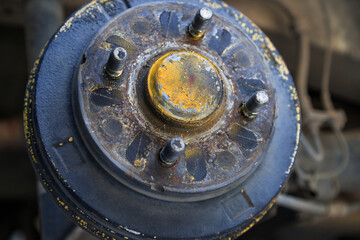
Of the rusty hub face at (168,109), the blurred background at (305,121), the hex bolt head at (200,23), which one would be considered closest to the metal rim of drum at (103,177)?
the rusty hub face at (168,109)

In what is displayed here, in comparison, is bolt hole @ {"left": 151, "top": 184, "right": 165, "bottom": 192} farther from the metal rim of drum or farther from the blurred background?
the blurred background

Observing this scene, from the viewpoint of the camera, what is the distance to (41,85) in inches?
32.8

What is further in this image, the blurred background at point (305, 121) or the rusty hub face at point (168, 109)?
the blurred background at point (305, 121)

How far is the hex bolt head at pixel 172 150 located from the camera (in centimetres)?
72

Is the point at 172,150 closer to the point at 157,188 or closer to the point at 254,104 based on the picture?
the point at 157,188

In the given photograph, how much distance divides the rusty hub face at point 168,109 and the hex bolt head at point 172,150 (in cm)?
3

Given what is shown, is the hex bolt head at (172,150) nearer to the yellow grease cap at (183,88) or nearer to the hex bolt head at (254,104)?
the yellow grease cap at (183,88)

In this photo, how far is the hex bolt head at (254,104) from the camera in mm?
788

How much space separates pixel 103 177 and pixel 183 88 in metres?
0.25

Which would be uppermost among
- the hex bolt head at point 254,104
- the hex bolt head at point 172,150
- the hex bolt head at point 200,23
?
the hex bolt head at point 200,23

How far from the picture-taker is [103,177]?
783 millimetres

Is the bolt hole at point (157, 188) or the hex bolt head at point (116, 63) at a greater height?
the hex bolt head at point (116, 63)

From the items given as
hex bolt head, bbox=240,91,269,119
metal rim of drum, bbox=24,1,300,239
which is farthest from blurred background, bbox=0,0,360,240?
hex bolt head, bbox=240,91,269,119

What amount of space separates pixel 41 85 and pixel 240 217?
0.53m
